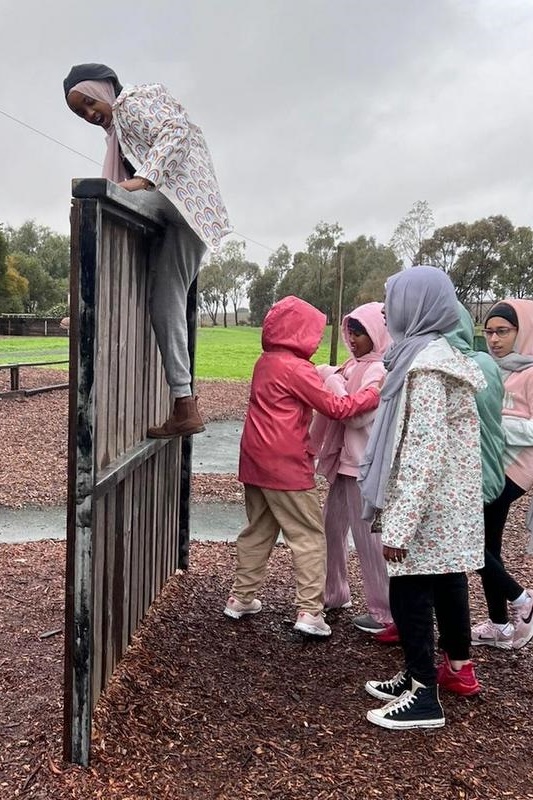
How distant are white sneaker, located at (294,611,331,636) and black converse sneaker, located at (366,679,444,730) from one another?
72cm

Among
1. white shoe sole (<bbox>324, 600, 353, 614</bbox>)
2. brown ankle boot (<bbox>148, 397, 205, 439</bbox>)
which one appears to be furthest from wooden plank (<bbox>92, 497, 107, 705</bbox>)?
white shoe sole (<bbox>324, 600, 353, 614</bbox>)

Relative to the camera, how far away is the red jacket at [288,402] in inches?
142

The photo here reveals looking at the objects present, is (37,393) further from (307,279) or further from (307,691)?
(307,279)

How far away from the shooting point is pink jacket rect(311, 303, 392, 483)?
371cm

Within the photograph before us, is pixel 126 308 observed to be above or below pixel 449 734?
above

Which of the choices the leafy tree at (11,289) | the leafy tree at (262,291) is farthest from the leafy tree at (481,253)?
the leafy tree at (11,289)

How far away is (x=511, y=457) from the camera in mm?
3660

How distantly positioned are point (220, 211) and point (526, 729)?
256 cm

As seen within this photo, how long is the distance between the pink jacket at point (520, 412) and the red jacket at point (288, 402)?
71 centimetres

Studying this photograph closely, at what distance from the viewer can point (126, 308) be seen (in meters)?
2.93

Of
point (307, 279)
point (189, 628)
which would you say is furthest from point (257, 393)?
point (307, 279)

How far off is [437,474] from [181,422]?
125cm

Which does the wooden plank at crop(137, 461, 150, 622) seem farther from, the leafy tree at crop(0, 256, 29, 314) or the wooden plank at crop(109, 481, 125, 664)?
the leafy tree at crop(0, 256, 29, 314)

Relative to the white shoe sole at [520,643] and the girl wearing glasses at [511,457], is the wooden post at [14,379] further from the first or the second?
the white shoe sole at [520,643]
